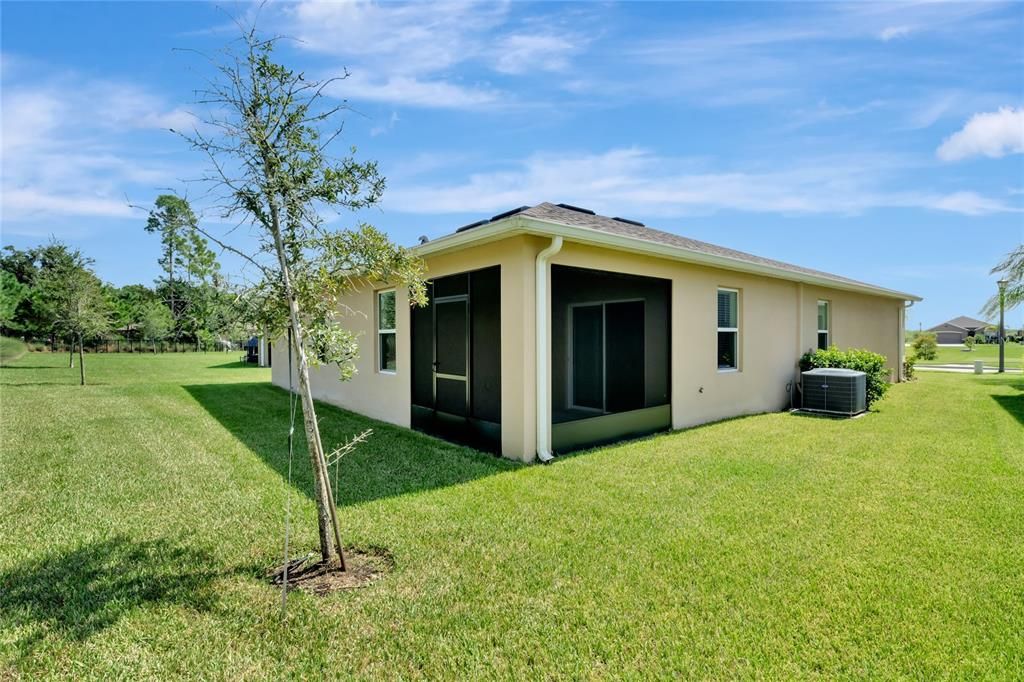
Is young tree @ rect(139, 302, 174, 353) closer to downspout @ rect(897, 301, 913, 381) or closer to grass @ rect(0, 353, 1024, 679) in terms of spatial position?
grass @ rect(0, 353, 1024, 679)

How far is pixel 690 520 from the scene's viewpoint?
12.6 ft

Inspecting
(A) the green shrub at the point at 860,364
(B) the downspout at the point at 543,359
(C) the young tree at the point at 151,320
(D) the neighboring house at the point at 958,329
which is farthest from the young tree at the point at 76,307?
(D) the neighboring house at the point at 958,329

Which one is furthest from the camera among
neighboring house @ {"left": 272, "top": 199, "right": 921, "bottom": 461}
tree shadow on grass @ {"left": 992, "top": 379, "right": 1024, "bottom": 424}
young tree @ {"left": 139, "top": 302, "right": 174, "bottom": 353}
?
young tree @ {"left": 139, "top": 302, "right": 174, "bottom": 353}

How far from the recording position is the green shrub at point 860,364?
9312 millimetres

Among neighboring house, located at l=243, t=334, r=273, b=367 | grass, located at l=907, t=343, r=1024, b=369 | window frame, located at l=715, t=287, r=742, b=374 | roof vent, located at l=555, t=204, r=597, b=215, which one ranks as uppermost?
roof vent, located at l=555, t=204, r=597, b=215

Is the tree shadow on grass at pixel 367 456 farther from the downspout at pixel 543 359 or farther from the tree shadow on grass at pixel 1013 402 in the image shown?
the tree shadow on grass at pixel 1013 402

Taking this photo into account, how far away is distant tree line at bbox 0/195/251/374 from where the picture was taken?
3098 mm

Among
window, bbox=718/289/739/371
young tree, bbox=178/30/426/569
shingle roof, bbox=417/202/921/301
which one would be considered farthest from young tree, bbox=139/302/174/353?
young tree, bbox=178/30/426/569

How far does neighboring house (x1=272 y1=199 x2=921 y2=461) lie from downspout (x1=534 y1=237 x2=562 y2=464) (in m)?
0.02

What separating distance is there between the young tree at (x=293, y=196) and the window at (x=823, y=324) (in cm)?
1142

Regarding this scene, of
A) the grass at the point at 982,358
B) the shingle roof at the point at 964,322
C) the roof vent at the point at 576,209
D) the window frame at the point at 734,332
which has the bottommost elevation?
the grass at the point at 982,358

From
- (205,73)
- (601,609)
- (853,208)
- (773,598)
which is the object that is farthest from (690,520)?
(853,208)

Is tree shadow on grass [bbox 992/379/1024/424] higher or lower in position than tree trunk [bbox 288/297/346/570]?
lower

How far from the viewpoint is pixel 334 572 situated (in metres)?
3.07
